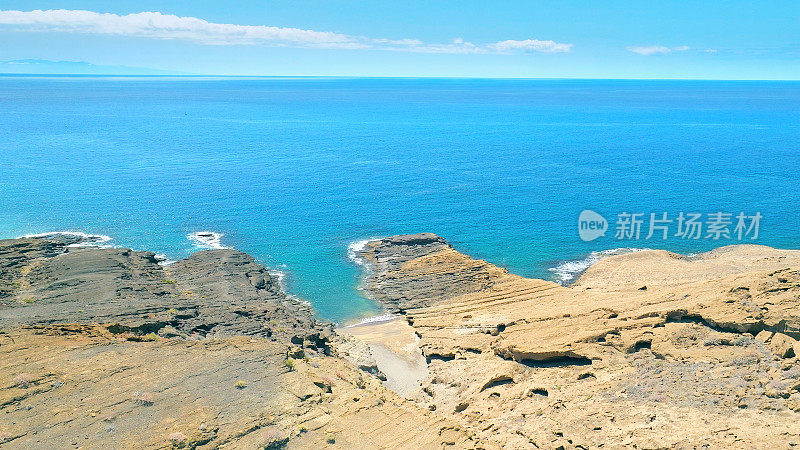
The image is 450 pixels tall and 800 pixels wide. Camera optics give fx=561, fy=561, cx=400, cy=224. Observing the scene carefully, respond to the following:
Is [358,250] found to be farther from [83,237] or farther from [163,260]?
[83,237]

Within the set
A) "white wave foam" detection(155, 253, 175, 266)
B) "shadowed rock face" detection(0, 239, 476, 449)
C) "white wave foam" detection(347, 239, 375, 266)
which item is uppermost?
"shadowed rock face" detection(0, 239, 476, 449)

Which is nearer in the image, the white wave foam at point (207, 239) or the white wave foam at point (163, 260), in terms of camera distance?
the white wave foam at point (163, 260)

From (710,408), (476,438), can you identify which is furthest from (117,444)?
(710,408)

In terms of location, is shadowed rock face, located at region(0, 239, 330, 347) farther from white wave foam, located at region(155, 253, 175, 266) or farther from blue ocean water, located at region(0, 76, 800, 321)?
blue ocean water, located at region(0, 76, 800, 321)

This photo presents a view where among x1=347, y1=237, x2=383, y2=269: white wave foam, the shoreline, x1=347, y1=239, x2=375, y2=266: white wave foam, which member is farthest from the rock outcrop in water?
x1=347, y1=239, x2=375, y2=266: white wave foam

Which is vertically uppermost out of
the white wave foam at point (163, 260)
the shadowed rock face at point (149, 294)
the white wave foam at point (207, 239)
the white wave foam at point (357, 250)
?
the shadowed rock face at point (149, 294)

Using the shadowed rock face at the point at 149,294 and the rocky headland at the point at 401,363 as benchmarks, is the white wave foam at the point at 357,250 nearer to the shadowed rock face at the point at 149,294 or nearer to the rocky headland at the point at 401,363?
the shadowed rock face at the point at 149,294

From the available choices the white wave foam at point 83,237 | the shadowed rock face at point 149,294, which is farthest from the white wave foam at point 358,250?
the white wave foam at point 83,237

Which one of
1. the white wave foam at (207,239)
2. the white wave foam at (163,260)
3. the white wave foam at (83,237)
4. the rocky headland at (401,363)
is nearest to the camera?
the rocky headland at (401,363)
